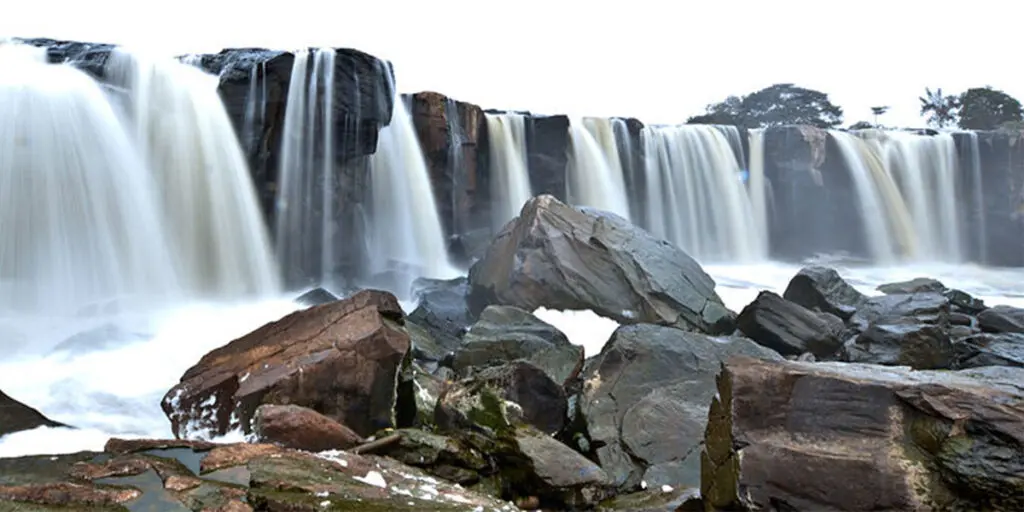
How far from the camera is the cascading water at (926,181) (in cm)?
2341

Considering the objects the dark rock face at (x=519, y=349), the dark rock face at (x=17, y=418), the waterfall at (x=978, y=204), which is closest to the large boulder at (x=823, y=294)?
the dark rock face at (x=519, y=349)

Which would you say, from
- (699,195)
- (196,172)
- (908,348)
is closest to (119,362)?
(196,172)

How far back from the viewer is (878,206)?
23234mm

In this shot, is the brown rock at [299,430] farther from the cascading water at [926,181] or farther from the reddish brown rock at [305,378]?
the cascading water at [926,181]

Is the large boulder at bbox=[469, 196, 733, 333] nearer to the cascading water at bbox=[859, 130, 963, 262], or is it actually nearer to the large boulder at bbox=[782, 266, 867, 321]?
the large boulder at bbox=[782, 266, 867, 321]

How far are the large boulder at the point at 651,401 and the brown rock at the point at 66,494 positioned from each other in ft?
9.62

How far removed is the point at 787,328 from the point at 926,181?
19.6 metres

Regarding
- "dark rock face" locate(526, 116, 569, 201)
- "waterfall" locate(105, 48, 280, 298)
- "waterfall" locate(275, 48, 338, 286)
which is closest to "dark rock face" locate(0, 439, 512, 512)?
"waterfall" locate(105, 48, 280, 298)

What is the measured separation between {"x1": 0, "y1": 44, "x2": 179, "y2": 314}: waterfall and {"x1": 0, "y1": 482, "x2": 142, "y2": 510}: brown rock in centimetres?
709

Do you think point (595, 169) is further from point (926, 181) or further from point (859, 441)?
point (859, 441)

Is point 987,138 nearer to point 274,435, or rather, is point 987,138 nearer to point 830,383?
point 830,383

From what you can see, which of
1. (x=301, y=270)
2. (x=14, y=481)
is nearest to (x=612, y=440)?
(x=14, y=481)

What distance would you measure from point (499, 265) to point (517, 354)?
10.8 feet

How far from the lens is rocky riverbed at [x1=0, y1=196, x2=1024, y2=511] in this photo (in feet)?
9.57
